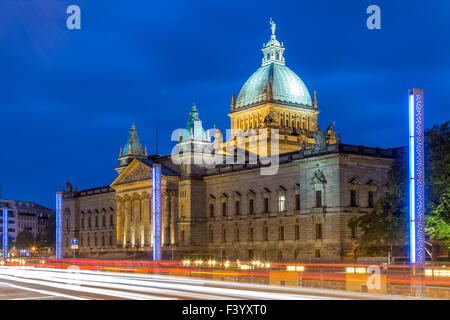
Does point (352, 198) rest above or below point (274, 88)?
below

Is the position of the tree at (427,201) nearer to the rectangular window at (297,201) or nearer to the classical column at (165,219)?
the rectangular window at (297,201)

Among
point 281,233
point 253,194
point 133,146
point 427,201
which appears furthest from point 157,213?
point 133,146

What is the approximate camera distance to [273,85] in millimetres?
128375

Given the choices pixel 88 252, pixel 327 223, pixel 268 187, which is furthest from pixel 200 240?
pixel 88 252

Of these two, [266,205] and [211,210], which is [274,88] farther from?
[266,205]

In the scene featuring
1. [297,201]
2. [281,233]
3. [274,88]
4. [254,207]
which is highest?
[274,88]

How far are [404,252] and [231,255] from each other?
37.7m

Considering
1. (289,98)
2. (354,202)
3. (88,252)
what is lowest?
(88,252)

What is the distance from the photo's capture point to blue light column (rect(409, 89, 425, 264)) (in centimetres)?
3897

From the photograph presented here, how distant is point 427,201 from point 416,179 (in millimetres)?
16851

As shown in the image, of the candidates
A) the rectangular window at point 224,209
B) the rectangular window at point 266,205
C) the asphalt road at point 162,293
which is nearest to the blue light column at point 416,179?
the asphalt road at point 162,293

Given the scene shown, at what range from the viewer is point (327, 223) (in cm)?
8625
